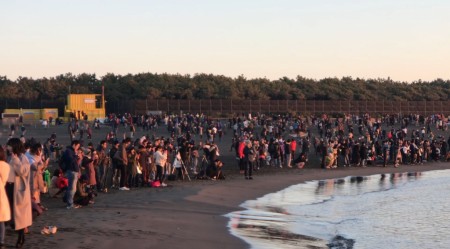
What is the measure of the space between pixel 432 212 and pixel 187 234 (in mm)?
12383

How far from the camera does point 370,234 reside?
1912cm

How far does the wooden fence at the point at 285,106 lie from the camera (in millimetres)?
83938

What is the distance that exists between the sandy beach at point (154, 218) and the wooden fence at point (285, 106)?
52913 millimetres

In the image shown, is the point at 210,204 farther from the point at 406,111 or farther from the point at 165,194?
the point at 406,111

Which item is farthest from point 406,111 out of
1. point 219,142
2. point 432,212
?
point 432,212

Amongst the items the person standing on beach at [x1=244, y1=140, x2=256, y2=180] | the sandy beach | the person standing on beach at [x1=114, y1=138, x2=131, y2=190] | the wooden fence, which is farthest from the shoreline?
the wooden fence

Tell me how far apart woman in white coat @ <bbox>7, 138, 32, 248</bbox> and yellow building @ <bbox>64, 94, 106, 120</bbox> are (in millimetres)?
63658

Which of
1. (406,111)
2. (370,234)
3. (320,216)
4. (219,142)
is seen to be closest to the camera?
(370,234)

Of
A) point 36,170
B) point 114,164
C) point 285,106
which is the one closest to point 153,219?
point 36,170

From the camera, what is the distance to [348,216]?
22734mm

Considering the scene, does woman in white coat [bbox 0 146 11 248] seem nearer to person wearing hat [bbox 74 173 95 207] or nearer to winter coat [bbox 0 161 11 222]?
winter coat [bbox 0 161 11 222]

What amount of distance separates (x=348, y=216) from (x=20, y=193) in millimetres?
12685

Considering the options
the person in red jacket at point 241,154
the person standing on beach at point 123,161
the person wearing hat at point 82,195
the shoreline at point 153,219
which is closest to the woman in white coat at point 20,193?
the shoreline at point 153,219

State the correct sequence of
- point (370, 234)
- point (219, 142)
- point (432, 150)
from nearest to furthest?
point (370, 234) → point (432, 150) → point (219, 142)
